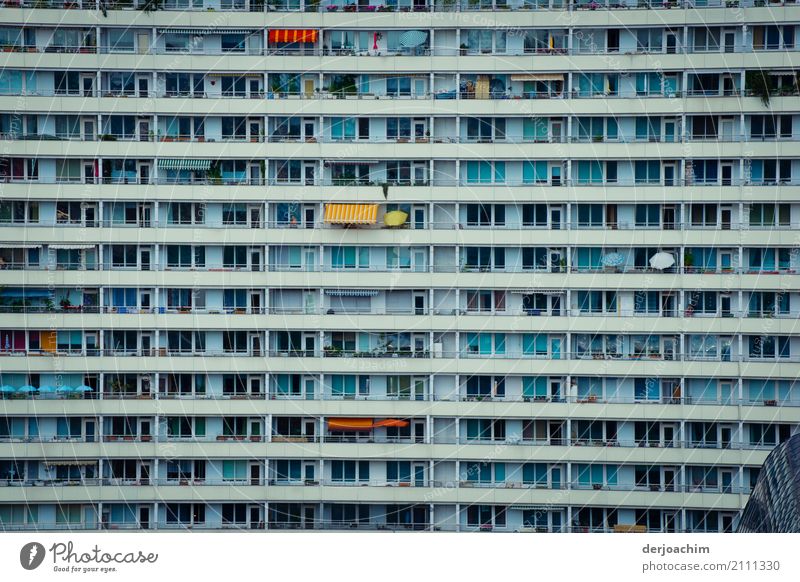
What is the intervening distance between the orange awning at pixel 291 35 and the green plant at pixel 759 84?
1275 cm

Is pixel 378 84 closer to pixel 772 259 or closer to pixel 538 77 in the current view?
pixel 538 77

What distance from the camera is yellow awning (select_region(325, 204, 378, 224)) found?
1550 inches

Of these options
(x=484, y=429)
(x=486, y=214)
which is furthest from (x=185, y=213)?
(x=484, y=429)

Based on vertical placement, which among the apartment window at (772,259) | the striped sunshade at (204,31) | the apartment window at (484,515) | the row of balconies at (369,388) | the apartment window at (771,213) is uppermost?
the striped sunshade at (204,31)

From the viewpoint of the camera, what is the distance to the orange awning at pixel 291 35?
3922 cm

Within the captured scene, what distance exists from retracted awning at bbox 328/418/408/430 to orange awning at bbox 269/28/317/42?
11454 millimetres

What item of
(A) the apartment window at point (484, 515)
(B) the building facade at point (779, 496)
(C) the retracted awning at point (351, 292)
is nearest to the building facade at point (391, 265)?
(C) the retracted awning at point (351, 292)

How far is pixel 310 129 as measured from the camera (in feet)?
131

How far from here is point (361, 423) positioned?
4031 cm

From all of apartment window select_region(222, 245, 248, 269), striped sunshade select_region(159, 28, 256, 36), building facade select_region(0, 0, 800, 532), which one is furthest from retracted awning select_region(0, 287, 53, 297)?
striped sunshade select_region(159, 28, 256, 36)

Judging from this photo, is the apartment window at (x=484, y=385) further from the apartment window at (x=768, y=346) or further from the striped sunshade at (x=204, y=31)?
the striped sunshade at (x=204, y=31)

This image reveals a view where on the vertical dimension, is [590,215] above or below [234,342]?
above

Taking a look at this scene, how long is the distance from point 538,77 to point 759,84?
639 cm

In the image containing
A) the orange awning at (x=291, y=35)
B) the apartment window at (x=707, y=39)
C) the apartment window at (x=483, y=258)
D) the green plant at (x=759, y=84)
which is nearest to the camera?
the green plant at (x=759, y=84)
